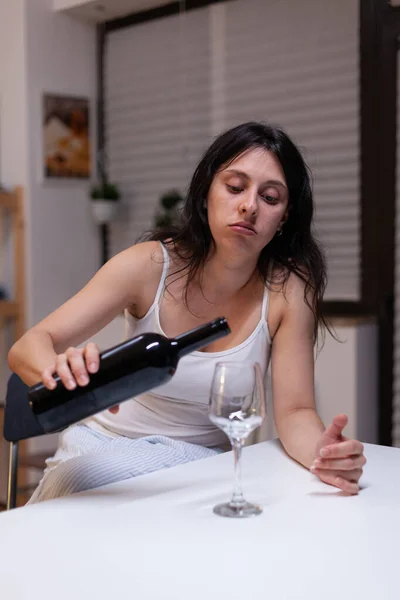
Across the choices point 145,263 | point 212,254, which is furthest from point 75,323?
point 212,254

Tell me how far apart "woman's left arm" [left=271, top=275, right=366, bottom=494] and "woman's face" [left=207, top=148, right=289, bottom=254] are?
0.17 m

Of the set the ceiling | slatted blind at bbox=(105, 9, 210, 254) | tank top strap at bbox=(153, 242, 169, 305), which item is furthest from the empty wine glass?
the ceiling

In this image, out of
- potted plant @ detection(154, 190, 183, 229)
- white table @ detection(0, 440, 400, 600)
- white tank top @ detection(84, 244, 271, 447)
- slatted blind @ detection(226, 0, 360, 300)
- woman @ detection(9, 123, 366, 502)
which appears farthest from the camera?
potted plant @ detection(154, 190, 183, 229)

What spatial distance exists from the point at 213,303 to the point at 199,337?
0.69m

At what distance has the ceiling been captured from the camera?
3795 millimetres

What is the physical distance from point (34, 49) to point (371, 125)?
181 cm

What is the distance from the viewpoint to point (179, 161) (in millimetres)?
3926

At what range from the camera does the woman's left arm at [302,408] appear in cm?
118

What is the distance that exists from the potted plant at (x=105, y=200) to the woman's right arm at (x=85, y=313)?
2.38 meters

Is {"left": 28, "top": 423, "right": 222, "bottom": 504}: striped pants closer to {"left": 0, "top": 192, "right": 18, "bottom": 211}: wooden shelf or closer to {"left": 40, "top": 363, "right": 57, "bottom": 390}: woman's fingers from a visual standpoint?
{"left": 40, "top": 363, "right": 57, "bottom": 390}: woman's fingers

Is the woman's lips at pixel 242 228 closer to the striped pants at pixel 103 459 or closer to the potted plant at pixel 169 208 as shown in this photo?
the striped pants at pixel 103 459

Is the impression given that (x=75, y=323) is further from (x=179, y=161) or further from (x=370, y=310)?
(x=179, y=161)

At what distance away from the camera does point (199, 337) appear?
102 centimetres

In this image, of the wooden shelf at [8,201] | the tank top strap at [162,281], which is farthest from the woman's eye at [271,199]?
the wooden shelf at [8,201]
